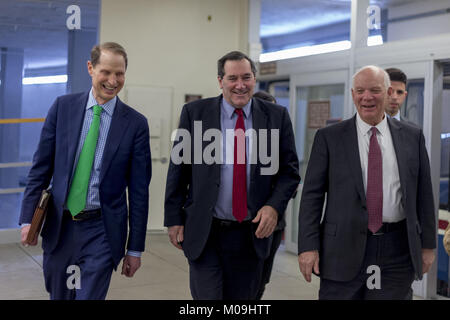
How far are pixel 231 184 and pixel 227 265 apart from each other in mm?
427

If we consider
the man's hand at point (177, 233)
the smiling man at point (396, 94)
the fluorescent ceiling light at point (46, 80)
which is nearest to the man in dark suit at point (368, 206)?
the man's hand at point (177, 233)

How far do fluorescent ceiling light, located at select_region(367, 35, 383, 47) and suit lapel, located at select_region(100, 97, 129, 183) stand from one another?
3891 mm

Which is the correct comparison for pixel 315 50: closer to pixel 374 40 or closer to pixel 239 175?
pixel 374 40

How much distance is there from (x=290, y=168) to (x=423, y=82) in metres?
2.87

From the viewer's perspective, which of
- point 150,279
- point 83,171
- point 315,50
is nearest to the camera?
point 83,171

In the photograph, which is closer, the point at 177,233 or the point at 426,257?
the point at 426,257

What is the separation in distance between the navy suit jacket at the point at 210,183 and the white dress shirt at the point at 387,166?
0.38m

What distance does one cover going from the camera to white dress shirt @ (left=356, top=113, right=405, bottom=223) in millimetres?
2820

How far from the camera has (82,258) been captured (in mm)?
2785

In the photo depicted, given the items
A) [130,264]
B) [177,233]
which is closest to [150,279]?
[177,233]

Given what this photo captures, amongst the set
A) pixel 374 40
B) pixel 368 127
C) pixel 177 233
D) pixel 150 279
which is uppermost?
pixel 374 40

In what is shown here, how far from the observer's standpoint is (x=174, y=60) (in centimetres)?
843

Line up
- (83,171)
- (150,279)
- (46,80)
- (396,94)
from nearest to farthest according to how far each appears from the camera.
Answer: (83,171), (396,94), (150,279), (46,80)

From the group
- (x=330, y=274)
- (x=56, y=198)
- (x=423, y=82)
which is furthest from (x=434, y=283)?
(x=56, y=198)
